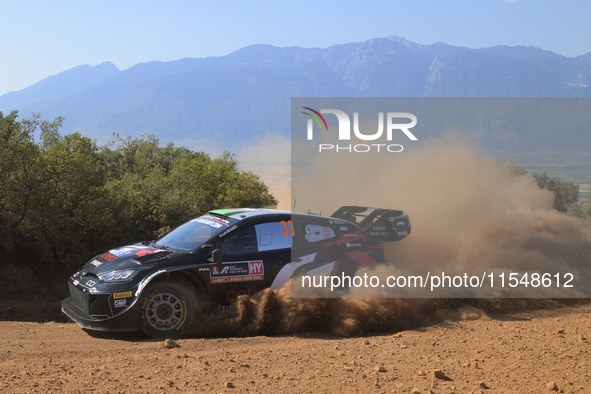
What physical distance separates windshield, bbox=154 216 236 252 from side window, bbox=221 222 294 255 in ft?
0.87

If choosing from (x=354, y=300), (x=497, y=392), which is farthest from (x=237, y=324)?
(x=497, y=392)

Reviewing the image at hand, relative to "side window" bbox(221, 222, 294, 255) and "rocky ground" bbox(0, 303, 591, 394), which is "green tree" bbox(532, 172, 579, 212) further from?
"side window" bbox(221, 222, 294, 255)

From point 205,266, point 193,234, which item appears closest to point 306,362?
point 205,266

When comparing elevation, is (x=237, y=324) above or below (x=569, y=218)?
below

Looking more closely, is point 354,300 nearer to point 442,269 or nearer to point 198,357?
point 198,357

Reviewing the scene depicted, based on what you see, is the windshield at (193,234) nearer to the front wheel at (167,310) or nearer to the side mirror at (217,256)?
the side mirror at (217,256)

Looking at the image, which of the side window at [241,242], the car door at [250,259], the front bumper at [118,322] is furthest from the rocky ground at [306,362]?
the side window at [241,242]

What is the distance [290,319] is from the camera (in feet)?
19.5

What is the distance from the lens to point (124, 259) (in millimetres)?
5832

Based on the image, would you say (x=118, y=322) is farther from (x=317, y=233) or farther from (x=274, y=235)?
(x=317, y=233)

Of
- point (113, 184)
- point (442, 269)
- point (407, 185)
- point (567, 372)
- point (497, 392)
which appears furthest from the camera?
point (113, 184)

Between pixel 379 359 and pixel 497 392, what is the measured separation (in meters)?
1.25

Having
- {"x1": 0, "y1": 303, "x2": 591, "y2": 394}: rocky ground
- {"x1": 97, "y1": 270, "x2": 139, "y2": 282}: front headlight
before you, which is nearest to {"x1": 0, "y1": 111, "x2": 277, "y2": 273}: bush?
{"x1": 0, "y1": 303, "x2": 591, "y2": 394}: rocky ground

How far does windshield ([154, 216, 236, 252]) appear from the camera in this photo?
619cm
